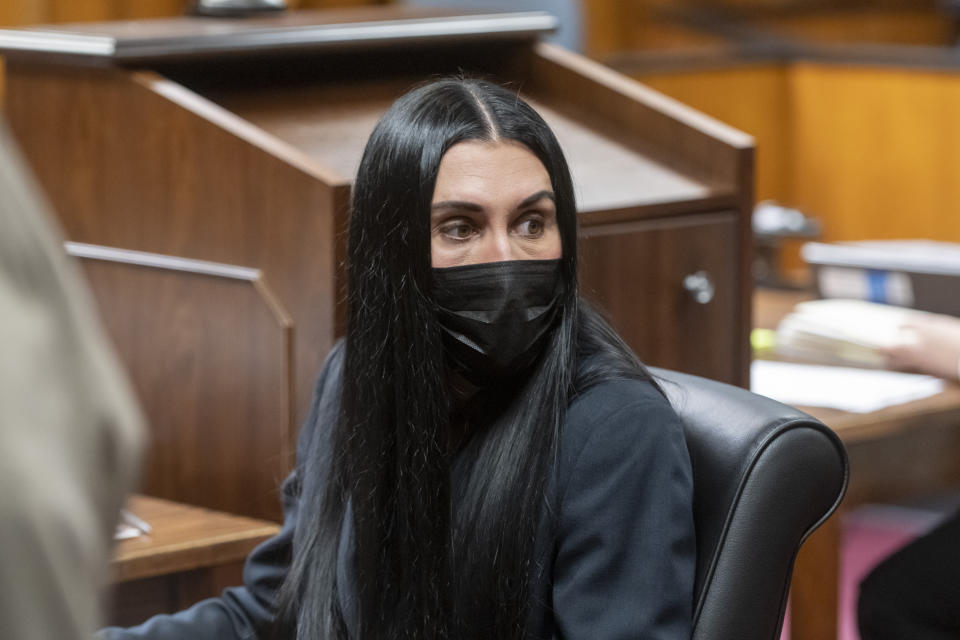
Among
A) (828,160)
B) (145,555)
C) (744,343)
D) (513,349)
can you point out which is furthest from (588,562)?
(828,160)

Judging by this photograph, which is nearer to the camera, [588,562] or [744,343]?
[588,562]

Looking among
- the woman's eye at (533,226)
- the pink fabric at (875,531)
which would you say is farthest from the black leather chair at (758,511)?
the pink fabric at (875,531)

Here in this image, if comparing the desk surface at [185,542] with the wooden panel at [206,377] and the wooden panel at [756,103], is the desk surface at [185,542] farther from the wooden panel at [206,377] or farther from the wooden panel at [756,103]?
the wooden panel at [756,103]

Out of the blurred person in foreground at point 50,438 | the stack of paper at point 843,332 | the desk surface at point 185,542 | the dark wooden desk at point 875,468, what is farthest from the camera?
the stack of paper at point 843,332

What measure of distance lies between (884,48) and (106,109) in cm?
375

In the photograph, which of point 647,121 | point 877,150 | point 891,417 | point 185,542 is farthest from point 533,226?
point 877,150

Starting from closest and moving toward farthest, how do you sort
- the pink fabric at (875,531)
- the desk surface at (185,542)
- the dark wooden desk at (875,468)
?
the desk surface at (185,542), the dark wooden desk at (875,468), the pink fabric at (875,531)

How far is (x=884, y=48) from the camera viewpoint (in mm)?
5047

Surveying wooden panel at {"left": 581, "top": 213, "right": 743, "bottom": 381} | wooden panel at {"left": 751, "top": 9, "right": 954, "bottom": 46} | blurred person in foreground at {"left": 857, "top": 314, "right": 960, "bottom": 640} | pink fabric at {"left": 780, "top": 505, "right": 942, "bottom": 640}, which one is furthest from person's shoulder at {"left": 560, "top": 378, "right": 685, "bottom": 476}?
wooden panel at {"left": 751, "top": 9, "right": 954, "bottom": 46}

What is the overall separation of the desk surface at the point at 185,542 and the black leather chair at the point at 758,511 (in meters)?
0.63

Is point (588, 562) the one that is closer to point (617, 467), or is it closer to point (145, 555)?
point (617, 467)

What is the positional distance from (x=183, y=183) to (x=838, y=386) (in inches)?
41.1

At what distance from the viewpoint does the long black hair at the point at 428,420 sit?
4.24ft

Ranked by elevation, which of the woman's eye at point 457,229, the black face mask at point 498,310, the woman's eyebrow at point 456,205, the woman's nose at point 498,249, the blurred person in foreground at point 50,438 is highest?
the blurred person in foreground at point 50,438
